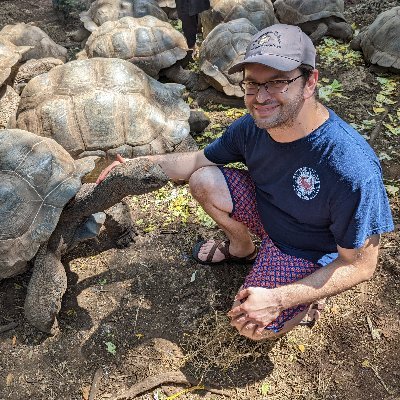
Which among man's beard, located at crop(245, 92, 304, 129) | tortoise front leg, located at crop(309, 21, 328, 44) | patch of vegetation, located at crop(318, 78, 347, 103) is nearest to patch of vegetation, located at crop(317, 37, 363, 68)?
tortoise front leg, located at crop(309, 21, 328, 44)

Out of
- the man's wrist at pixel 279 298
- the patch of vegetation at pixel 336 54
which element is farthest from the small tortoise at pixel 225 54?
the man's wrist at pixel 279 298

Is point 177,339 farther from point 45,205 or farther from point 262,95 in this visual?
point 262,95

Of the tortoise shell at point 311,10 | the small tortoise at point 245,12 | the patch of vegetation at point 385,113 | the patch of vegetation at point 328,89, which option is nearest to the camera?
the patch of vegetation at point 385,113

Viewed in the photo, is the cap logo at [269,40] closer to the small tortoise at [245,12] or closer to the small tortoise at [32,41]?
the small tortoise at [245,12]

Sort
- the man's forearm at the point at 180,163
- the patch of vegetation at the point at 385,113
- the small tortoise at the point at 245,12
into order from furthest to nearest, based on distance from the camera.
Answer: the small tortoise at the point at 245,12 < the patch of vegetation at the point at 385,113 < the man's forearm at the point at 180,163

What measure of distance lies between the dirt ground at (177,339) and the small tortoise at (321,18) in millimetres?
4187

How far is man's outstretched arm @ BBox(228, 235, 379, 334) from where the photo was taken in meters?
2.73

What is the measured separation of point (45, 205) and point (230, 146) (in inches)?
58.6

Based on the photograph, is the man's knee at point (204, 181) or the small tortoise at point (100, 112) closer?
the man's knee at point (204, 181)

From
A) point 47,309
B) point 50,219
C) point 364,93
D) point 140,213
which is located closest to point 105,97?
point 140,213

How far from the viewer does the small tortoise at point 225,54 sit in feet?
19.9

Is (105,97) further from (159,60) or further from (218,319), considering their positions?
(218,319)

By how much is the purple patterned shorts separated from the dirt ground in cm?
45

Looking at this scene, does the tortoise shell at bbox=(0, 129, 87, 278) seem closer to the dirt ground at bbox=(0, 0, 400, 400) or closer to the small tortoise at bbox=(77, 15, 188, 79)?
the dirt ground at bbox=(0, 0, 400, 400)
